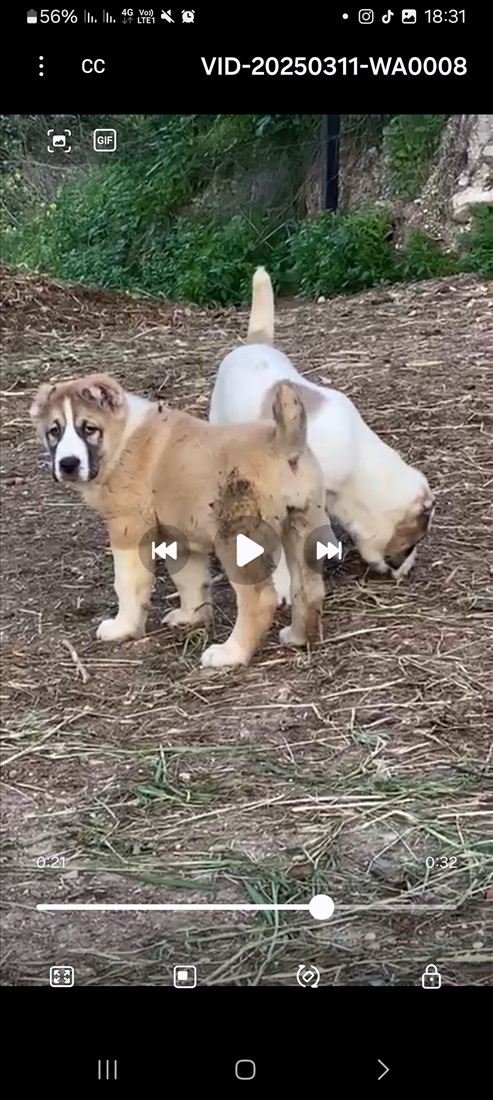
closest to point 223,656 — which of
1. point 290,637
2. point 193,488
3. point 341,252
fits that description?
point 290,637

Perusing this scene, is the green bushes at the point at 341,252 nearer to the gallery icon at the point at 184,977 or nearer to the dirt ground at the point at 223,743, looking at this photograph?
the dirt ground at the point at 223,743

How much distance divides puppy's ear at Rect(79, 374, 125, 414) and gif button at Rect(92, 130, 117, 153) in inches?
9.3

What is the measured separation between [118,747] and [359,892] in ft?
0.78

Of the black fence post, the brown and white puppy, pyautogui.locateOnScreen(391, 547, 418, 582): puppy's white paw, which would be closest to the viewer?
the black fence post

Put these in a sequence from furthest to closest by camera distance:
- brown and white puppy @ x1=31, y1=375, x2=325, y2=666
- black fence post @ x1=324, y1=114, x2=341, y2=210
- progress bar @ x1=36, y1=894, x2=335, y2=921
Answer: brown and white puppy @ x1=31, y1=375, x2=325, y2=666 → black fence post @ x1=324, y1=114, x2=341, y2=210 → progress bar @ x1=36, y1=894, x2=335, y2=921

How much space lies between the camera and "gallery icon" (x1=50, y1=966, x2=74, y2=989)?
1.22 m

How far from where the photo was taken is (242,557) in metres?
1.48

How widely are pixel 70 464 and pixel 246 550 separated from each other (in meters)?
0.19

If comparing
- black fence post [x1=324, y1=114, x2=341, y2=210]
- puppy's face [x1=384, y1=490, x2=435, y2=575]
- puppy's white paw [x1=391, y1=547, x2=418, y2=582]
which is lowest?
puppy's white paw [x1=391, y1=547, x2=418, y2=582]

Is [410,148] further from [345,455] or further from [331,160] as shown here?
[345,455]

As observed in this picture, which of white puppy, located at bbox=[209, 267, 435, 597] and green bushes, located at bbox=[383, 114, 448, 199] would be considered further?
white puppy, located at bbox=[209, 267, 435, 597]
